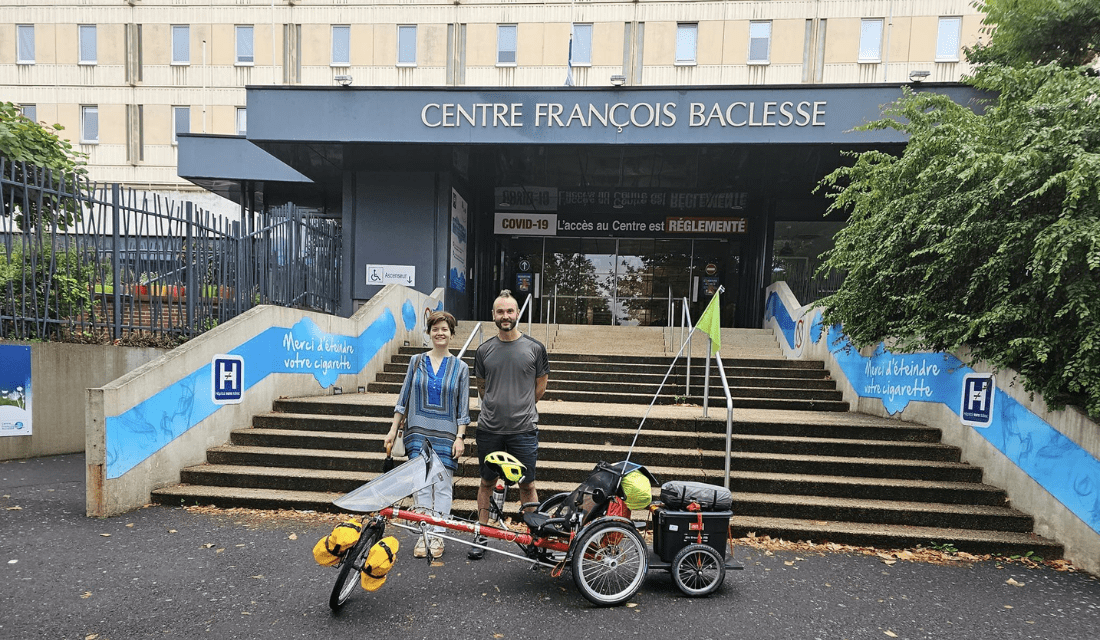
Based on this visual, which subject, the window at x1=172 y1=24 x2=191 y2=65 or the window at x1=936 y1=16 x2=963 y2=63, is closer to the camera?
the window at x1=936 y1=16 x2=963 y2=63

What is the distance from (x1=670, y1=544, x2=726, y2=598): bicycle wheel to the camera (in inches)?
146

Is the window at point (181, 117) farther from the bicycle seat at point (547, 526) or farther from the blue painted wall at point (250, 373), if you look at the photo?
the bicycle seat at point (547, 526)

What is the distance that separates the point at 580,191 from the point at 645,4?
1084cm

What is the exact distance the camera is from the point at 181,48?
24.4m

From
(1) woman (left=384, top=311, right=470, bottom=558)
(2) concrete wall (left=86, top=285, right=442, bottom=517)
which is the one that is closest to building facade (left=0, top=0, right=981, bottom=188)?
(2) concrete wall (left=86, top=285, right=442, bottom=517)

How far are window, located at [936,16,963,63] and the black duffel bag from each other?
2331cm

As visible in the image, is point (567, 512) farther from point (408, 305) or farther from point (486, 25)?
point (486, 25)

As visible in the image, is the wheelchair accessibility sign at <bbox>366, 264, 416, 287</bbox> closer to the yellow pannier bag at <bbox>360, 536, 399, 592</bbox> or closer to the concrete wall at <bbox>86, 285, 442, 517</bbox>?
the concrete wall at <bbox>86, 285, 442, 517</bbox>

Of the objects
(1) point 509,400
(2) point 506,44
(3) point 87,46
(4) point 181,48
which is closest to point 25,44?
(3) point 87,46

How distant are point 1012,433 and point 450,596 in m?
4.97

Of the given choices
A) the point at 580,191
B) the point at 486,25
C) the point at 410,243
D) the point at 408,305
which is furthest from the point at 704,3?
the point at 408,305

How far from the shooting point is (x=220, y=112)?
2447cm

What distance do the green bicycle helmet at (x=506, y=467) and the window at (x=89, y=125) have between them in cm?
2939

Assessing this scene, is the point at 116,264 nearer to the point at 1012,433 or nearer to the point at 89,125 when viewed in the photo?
the point at 1012,433
